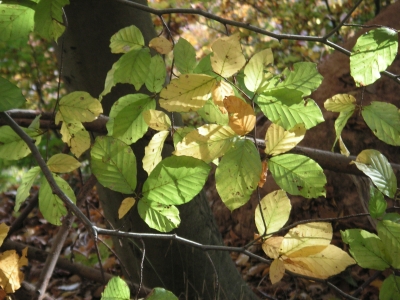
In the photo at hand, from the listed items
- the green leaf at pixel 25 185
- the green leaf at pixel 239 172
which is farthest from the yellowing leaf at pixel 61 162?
the green leaf at pixel 239 172

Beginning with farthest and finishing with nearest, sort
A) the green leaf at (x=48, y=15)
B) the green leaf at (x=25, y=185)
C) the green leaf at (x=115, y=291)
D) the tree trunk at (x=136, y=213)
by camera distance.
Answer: the tree trunk at (x=136, y=213) < the green leaf at (x=25, y=185) < the green leaf at (x=48, y=15) < the green leaf at (x=115, y=291)

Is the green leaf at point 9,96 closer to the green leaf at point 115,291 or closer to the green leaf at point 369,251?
the green leaf at point 115,291

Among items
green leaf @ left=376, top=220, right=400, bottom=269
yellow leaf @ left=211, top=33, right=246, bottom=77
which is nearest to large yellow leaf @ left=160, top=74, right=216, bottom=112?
yellow leaf @ left=211, top=33, right=246, bottom=77

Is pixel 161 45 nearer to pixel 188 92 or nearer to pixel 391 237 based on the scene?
pixel 188 92

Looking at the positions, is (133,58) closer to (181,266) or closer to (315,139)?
(181,266)

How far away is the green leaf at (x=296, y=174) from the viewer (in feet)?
1.94

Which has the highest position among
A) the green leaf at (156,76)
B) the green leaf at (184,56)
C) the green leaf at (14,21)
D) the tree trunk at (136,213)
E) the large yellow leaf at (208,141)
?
the green leaf at (14,21)

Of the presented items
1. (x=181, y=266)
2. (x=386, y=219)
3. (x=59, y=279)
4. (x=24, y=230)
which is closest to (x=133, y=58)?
(x=386, y=219)

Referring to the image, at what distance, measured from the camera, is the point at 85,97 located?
0.69 m

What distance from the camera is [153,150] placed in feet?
2.17

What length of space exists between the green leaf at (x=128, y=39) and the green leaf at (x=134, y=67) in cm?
1

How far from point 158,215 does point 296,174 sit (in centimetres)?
22

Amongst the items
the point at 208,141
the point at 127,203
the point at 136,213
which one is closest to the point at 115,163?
the point at 127,203

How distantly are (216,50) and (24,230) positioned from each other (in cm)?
312
